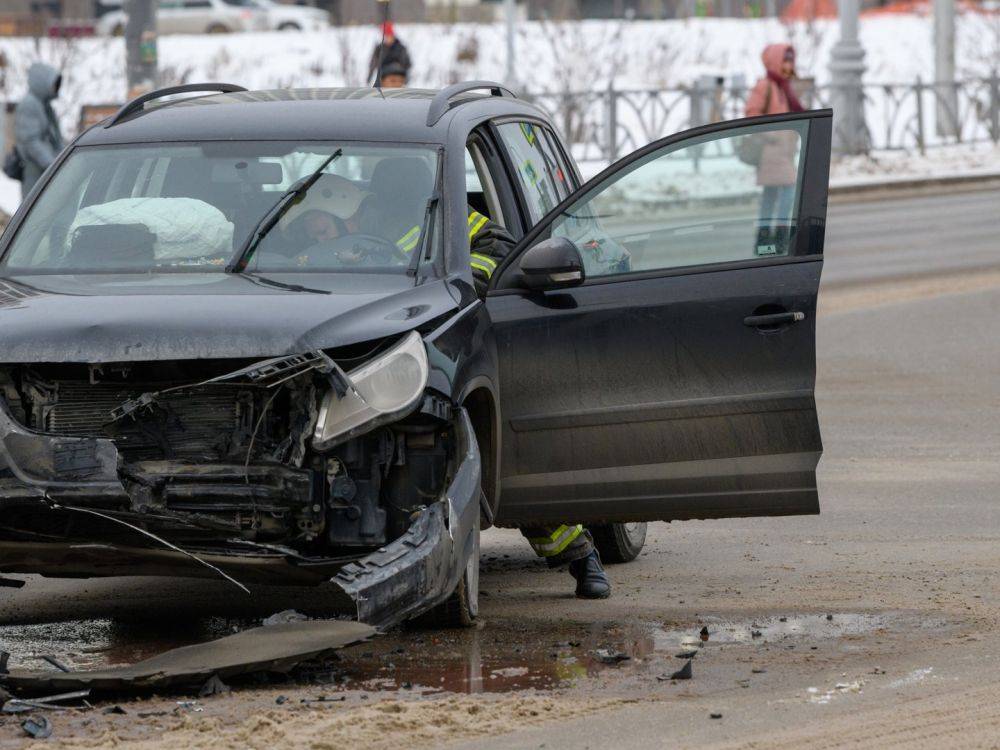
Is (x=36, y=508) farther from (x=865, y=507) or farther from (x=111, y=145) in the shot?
(x=865, y=507)

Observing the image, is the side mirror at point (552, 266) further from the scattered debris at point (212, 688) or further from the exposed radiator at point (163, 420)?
the scattered debris at point (212, 688)

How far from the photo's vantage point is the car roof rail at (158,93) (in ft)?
24.0

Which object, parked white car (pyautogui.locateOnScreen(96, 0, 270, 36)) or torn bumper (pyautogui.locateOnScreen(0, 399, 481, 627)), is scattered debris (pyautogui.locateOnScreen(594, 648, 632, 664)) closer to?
torn bumper (pyautogui.locateOnScreen(0, 399, 481, 627))

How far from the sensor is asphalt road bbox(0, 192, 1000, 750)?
5.11m

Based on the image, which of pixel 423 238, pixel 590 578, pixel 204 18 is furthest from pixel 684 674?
pixel 204 18

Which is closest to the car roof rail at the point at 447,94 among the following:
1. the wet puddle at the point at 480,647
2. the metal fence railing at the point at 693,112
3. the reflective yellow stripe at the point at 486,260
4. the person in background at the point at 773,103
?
the reflective yellow stripe at the point at 486,260

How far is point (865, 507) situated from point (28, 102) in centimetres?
910

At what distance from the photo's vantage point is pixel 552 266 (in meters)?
6.43

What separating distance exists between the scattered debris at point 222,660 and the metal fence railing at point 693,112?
72.3 feet

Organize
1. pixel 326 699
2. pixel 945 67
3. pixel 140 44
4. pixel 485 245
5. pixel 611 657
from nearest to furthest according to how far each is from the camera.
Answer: pixel 326 699 < pixel 611 657 < pixel 485 245 < pixel 140 44 < pixel 945 67

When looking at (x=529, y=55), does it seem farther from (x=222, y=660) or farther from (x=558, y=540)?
(x=222, y=660)

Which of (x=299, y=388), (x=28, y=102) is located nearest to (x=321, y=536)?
(x=299, y=388)

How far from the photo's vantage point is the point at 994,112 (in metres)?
31.9

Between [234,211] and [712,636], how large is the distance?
86.6 inches
